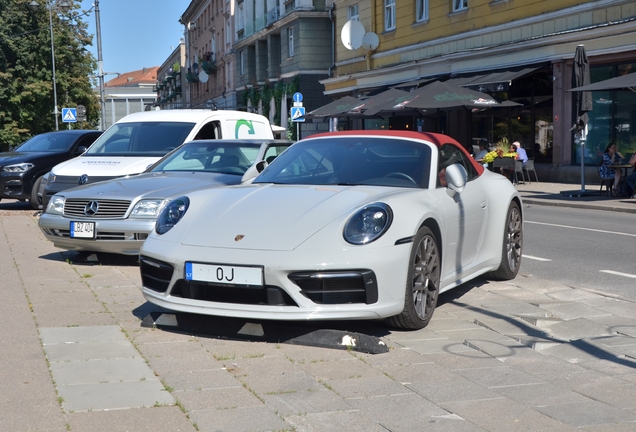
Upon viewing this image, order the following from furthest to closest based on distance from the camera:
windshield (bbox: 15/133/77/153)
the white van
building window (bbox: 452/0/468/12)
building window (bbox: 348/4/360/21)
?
building window (bbox: 348/4/360/21)
building window (bbox: 452/0/468/12)
windshield (bbox: 15/133/77/153)
the white van

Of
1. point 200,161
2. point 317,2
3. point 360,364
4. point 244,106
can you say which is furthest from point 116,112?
point 360,364

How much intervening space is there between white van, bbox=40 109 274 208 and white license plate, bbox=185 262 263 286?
6.21m

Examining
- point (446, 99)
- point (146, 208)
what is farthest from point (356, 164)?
point (446, 99)

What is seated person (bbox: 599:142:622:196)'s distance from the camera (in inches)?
767

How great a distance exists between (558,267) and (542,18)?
18.1m

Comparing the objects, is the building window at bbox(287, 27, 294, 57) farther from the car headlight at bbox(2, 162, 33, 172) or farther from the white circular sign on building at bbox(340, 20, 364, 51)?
the car headlight at bbox(2, 162, 33, 172)

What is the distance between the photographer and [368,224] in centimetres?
552

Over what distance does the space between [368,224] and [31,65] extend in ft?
172

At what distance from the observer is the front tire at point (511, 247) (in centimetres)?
774

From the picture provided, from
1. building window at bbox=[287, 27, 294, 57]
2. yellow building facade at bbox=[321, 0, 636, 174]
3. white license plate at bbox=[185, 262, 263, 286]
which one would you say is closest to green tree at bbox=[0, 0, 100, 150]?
building window at bbox=[287, 27, 294, 57]

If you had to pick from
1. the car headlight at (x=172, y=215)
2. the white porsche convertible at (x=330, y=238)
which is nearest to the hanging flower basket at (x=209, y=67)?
the white porsche convertible at (x=330, y=238)

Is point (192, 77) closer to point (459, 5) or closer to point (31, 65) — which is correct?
point (31, 65)

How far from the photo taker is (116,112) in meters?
96.4

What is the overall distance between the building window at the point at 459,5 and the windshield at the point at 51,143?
16711 millimetres
